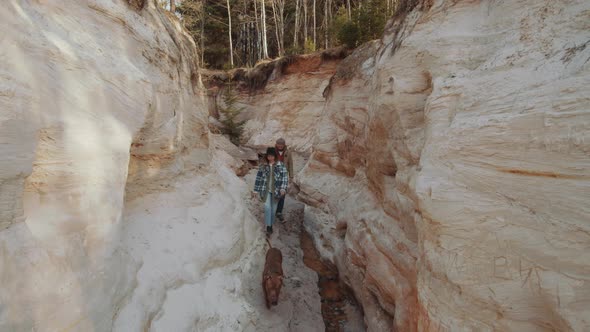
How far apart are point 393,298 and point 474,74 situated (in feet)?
7.30

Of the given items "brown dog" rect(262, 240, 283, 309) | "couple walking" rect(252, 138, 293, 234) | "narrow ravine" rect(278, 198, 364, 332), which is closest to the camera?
"brown dog" rect(262, 240, 283, 309)

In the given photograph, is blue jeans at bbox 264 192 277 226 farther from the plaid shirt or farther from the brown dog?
the brown dog

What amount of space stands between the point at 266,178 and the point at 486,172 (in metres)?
3.42

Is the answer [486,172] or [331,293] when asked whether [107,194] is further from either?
[331,293]

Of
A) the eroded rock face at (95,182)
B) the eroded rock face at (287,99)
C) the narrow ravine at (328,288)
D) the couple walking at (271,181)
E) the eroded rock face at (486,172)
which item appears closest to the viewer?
the eroded rock face at (486,172)

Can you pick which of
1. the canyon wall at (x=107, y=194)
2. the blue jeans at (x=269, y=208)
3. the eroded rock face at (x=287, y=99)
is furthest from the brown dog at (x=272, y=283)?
the eroded rock face at (x=287, y=99)

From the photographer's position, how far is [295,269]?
441 centimetres

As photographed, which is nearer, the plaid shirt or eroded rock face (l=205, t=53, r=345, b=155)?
the plaid shirt

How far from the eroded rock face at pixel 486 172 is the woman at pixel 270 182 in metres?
1.81

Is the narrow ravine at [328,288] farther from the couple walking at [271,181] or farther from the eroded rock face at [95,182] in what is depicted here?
the eroded rock face at [95,182]

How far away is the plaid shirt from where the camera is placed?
4875mm

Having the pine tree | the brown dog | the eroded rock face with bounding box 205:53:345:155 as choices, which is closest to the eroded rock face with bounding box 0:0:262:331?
the brown dog

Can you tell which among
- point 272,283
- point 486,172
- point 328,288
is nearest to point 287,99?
point 328,288

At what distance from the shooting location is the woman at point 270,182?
4.88m
